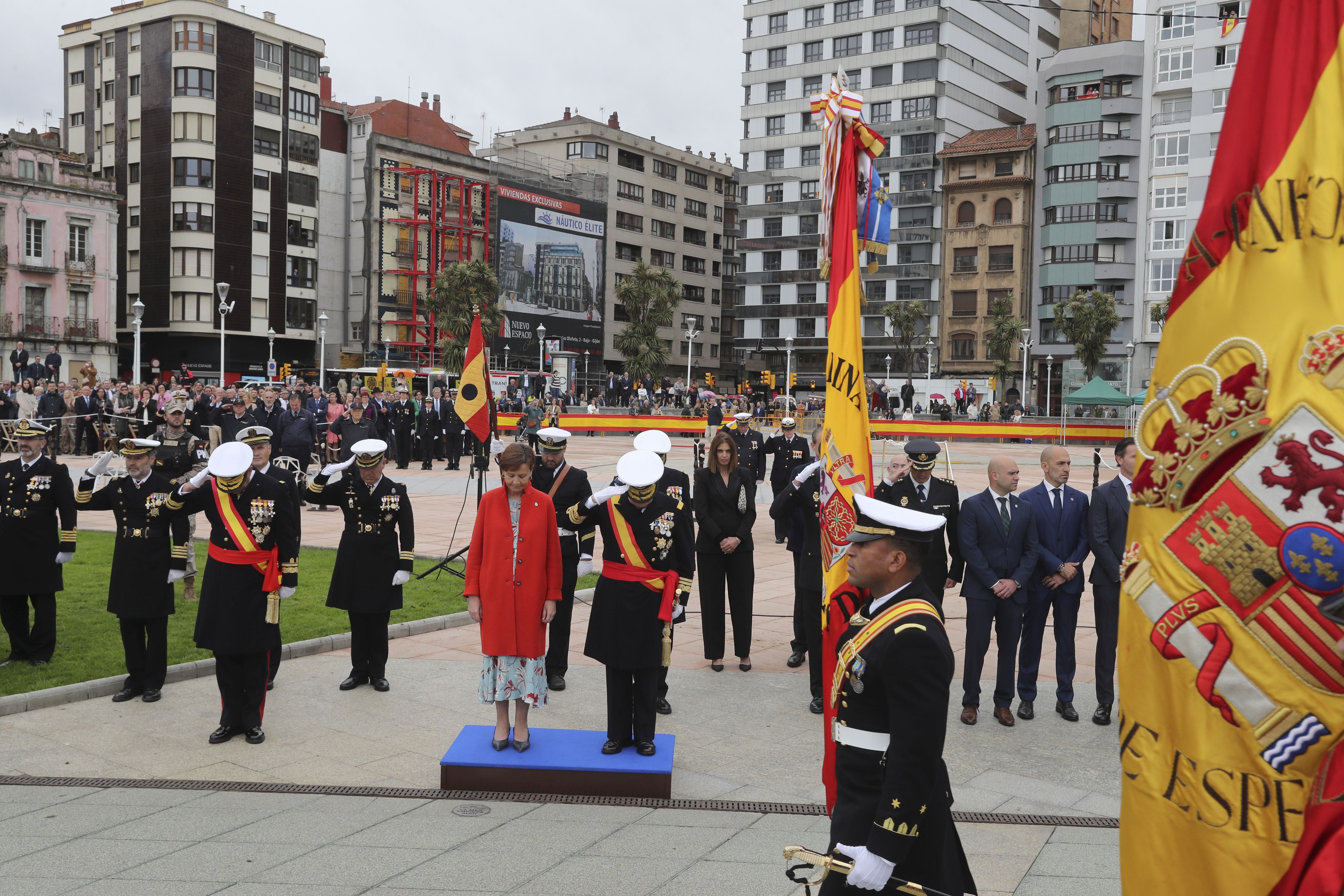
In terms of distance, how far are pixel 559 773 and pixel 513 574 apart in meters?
1.22

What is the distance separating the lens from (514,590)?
6.67m

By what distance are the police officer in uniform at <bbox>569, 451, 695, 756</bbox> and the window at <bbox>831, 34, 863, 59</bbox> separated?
79506mm

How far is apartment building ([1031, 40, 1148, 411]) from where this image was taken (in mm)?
66938

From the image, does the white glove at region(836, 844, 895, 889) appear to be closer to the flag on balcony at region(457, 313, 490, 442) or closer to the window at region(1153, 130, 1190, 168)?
the flag on balcony at region(457, 313, 490, 442)

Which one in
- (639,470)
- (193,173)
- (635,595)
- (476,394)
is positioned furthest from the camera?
(193,173)

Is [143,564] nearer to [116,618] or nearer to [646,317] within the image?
[116,618]

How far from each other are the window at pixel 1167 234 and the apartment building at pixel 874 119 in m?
16.0

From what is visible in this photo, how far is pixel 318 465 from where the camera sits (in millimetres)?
20094

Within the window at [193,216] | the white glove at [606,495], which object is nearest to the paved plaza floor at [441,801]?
the white glove at [606,495]

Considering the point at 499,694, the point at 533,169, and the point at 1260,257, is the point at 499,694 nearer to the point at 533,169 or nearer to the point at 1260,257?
the point at 1260,257

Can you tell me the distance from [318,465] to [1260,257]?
1910 cm

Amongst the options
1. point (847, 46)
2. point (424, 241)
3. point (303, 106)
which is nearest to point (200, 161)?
point (303, 106)

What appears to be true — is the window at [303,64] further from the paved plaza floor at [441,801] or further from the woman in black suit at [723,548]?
the woman in black suit at [723,548]

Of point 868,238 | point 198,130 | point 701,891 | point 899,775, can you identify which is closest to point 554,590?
point 701,891
